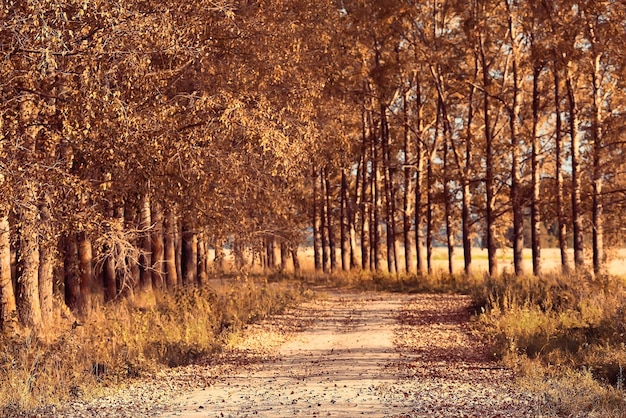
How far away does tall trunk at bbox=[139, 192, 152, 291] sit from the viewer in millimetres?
17980

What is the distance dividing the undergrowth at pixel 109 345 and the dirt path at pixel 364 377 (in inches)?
44.0

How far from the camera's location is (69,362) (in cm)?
1263

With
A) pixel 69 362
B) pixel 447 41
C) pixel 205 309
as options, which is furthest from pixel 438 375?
pixel 447 41

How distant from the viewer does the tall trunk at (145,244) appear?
1798 centimetres

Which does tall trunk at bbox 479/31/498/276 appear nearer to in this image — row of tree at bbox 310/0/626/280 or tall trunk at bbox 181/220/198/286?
row of tree at bbox 310/0/626/280

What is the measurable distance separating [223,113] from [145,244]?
433 inches

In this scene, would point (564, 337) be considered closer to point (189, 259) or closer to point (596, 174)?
point (596, 174)

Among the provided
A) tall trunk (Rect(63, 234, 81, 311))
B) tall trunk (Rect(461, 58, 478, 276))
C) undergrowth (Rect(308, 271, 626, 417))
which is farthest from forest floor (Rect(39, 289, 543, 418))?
tall trunk (Rect(461, 58, 478, 276))

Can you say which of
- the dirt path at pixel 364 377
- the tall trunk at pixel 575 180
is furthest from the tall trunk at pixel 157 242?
the tall trunk at pixel 575 180

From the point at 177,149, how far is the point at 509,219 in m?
33.9

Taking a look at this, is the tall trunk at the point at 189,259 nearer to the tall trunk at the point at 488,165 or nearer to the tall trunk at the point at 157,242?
the tall trunk at the point at 157,242

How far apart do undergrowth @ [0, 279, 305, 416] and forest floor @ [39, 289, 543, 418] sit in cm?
41

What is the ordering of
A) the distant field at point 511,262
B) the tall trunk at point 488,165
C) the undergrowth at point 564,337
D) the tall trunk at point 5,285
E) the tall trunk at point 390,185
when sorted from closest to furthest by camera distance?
the undergrowth at point 564,337 < the tall trunk at point 5,285 < the tall trunk at point 488,165 < the distant field at point 511,262 < the tall trunk at point 390,185

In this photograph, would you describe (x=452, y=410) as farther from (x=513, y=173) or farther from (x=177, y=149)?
(x=513, y=173)
